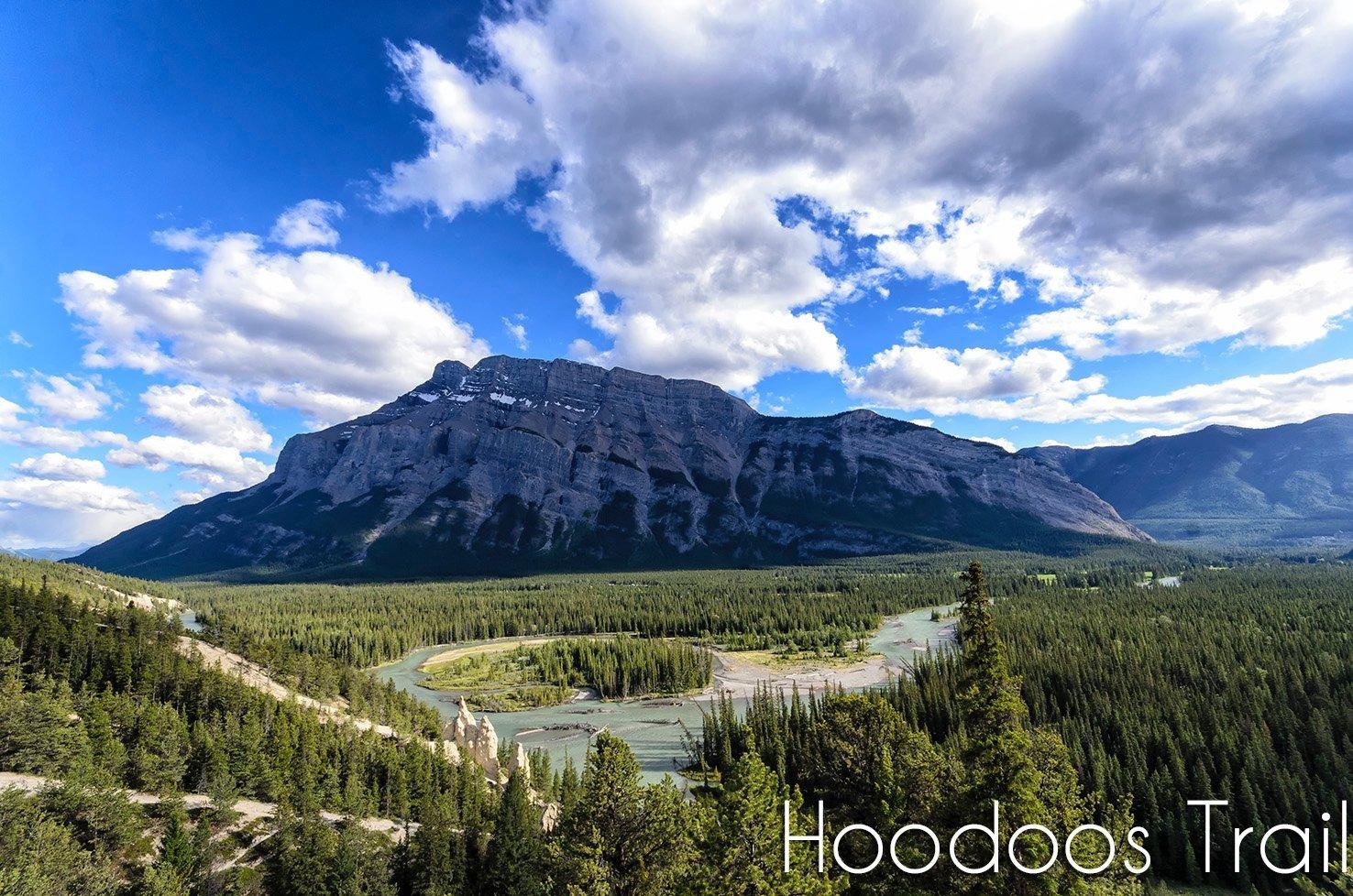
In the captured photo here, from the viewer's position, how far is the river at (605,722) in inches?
3533

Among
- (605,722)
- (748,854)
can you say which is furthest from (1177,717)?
(605,722)

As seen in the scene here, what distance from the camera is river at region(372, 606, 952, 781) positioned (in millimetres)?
89750

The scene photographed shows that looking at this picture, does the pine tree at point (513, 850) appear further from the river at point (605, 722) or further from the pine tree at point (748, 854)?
the pine tree at point (748, 854)

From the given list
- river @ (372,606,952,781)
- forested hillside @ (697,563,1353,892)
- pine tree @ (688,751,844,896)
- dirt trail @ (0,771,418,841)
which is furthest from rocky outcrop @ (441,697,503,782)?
pine tree @ (688,751,844,896)

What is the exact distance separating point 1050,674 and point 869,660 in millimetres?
49083

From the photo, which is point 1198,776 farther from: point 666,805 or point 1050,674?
point 666,805

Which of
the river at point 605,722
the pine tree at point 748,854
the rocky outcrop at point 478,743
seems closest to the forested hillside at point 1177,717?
the river at point 605,722

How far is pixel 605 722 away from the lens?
106 m

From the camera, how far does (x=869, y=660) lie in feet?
469

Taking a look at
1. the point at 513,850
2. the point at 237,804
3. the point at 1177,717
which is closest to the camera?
the point at 513,850

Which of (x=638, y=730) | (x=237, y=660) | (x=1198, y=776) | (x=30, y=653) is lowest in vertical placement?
(x=638, y=730)

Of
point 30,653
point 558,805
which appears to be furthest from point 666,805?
point 30,653

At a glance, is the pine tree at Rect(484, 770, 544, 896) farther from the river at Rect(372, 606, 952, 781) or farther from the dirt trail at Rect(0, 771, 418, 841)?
the river at Rect(372, 606, 952, 781)

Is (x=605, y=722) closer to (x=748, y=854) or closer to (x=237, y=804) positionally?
(x=237, y=804)
